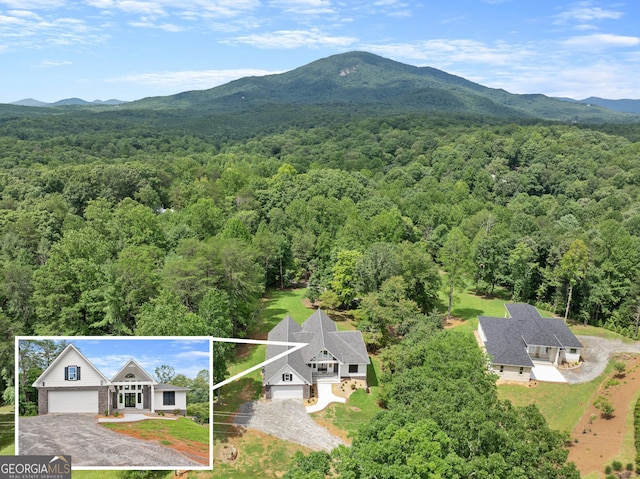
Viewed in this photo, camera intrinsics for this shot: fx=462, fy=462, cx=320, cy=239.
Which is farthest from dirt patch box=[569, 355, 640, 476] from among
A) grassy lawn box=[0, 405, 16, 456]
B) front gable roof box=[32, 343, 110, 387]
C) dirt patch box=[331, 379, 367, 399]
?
grassy lawn box=[0, 405, 16, 456]

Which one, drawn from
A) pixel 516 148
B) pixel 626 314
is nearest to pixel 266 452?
pixel 626 314

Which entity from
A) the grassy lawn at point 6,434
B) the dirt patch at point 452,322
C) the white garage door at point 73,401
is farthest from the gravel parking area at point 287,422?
the dirt patch at point 452,322

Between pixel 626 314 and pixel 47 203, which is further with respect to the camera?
pixel 47 203

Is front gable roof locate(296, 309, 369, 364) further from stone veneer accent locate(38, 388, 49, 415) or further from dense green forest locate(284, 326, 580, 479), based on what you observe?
stone veneer accent locate(38, 388, 49, 415)

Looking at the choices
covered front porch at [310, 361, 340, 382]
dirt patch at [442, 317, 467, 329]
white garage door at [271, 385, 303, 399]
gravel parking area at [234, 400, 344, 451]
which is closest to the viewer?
gravel parking area at [234, 400, 344, 451]

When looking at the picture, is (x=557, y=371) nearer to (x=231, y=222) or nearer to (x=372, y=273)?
(x=372, y=273)

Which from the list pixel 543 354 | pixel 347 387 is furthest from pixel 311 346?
pixel 543 354
